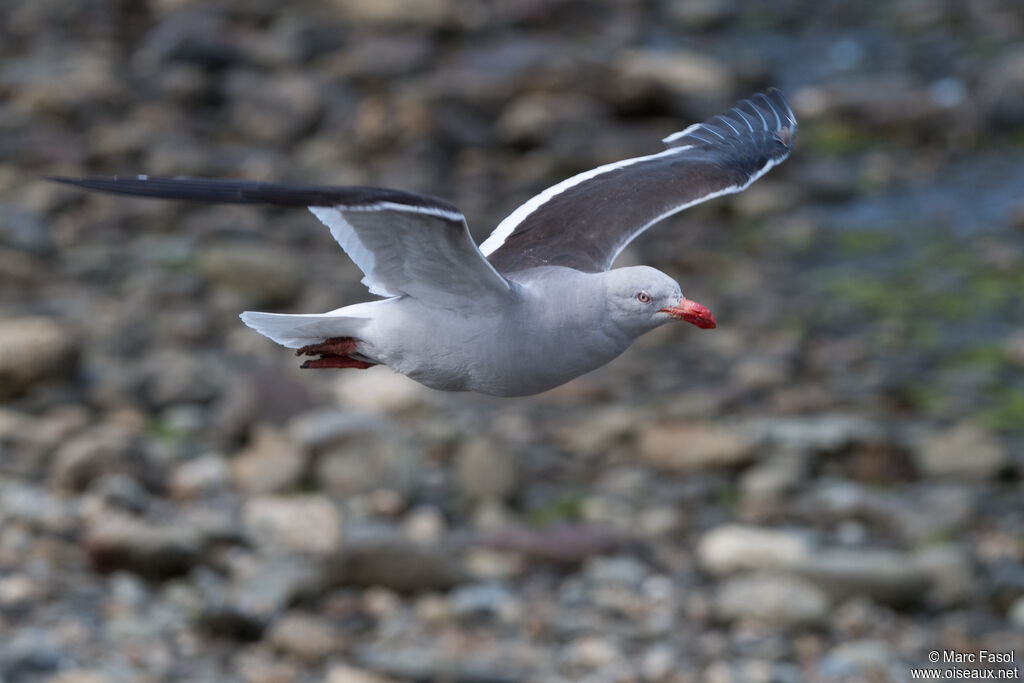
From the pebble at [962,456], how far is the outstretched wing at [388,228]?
1155cm

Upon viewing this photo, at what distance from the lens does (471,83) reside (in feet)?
82.4

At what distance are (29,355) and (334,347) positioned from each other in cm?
1025

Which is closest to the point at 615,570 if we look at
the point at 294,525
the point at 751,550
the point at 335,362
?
the point at 751,550

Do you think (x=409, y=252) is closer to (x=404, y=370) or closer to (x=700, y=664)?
(x=404, y=370)

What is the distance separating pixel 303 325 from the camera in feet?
21.8

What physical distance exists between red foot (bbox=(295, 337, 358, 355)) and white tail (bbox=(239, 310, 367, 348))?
2 cm

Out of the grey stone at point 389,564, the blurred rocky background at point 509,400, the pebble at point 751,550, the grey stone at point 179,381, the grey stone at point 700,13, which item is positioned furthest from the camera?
the grey stone at point 700,13

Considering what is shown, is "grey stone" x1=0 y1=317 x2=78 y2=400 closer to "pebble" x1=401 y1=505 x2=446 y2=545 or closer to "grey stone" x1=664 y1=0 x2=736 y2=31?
"pebble" x1=401 y1=505 x2=446 y2=545

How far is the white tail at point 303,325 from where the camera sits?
21.8ft

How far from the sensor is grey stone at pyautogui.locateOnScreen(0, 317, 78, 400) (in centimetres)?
1595

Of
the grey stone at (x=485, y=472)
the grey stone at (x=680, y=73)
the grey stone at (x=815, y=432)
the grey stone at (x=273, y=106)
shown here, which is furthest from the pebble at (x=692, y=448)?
the grey stone at (x=273, y=106)

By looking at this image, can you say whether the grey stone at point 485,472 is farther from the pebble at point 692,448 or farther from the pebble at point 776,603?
the pebble at point 776,603

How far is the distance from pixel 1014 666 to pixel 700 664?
280 cm

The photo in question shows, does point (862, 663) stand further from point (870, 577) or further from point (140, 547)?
point (140, 547)
